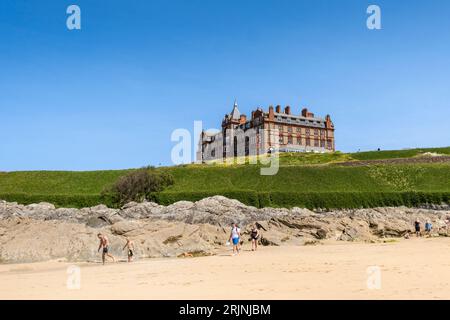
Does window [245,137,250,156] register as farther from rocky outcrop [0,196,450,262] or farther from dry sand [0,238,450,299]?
dry sand [0,238,450,299]

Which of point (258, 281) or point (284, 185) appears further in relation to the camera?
point (284, 185)

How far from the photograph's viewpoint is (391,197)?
62125 millimetres

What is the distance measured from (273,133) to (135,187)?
50959 millimetres

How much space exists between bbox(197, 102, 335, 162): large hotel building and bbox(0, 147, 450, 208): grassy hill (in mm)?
30000

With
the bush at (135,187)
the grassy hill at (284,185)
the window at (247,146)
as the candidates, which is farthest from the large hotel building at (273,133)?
the bush at (135,187)

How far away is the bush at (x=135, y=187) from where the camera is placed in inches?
2785

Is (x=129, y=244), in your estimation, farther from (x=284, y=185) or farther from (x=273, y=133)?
(x=273, y=133)

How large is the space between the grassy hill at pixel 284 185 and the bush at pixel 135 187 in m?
2.01

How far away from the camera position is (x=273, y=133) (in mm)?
112750

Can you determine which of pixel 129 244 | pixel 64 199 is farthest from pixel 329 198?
pixel 64 199

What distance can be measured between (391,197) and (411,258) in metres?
42.0

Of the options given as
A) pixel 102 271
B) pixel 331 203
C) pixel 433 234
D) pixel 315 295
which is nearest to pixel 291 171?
pixel 331 203

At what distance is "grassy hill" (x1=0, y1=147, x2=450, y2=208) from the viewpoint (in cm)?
6319
